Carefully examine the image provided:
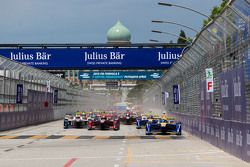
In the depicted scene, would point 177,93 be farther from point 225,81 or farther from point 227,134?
point 227,134

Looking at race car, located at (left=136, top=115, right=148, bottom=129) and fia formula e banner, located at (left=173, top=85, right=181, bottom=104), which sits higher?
fia formula e banner, located at (left=173, top=85, right=181, bottom=104)

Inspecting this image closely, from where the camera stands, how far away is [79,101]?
100812 millimetres

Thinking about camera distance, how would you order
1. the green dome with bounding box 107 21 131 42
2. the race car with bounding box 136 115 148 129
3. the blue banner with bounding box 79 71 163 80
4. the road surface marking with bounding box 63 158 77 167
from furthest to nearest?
1. the green dome with bounding box 107 21 131 42
2. the blue banner with bounding box 79 71 163 80
3. the race car with bounding box 136 115 148 129
4. the road surface marking with bounding box 63 158 77 167

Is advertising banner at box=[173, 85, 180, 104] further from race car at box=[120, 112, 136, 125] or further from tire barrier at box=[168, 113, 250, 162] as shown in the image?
race car at box=[120, 112, 136, 125]

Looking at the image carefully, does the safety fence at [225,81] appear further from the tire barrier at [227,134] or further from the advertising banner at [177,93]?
the advertising banner at [177,93]

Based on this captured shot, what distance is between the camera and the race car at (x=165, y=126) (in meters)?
29.5

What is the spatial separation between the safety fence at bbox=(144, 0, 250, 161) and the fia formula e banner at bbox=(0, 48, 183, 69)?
2821 cm

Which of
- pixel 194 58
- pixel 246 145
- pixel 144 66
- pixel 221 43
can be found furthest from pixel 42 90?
pixel 246 145

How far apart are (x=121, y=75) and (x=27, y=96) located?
91.1 ft

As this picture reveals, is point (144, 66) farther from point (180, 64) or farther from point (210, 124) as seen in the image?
point (210, 124)

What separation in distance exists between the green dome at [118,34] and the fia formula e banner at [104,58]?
97777mm

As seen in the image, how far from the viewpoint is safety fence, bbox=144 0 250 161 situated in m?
15.5

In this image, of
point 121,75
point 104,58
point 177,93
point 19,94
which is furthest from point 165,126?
point 121,75

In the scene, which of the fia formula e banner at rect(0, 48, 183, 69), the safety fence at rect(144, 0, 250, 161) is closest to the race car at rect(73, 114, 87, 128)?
the safety fence at rect(144, 0, 250, 161)
